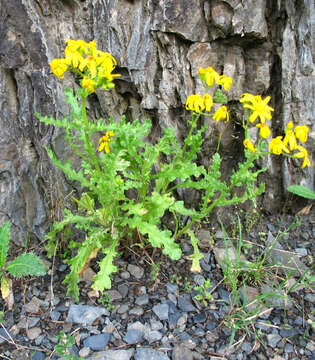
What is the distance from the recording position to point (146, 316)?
6.70ft

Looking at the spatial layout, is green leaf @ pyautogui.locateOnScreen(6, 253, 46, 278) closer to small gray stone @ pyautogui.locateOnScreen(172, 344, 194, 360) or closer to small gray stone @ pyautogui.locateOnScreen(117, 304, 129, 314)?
small gray stone @ pyautogui.locateOnScreen(117, 304, 129, 314)

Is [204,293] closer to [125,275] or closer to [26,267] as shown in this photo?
[125,275]

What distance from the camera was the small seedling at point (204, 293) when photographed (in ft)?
6.96

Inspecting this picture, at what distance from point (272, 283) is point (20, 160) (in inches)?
85.1

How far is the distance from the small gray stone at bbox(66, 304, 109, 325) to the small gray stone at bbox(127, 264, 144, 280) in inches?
13.9

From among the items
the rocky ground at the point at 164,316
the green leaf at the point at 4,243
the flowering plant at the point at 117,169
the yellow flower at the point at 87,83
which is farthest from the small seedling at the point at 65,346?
the yellow flower at the point at 87,83

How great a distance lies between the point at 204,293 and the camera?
220 centimetres

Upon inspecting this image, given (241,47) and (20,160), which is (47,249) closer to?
(20,160)

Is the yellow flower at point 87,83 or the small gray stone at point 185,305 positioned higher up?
the yellow flower at point 87,83

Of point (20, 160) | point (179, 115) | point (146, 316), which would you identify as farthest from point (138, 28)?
point (146, 316)

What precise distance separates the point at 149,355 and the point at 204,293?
583mm

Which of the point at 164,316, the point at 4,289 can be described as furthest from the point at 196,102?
the point at 4,289

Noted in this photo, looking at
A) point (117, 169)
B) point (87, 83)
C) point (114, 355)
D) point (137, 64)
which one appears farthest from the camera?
point (137, 64)

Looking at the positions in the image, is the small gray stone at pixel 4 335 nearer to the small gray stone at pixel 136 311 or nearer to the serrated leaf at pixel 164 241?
the small gray stone at pixel 136 311
